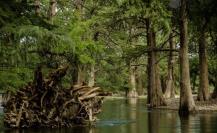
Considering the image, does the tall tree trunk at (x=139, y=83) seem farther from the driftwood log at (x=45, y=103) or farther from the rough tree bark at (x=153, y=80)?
the driftwood log at (x=45, y=103)

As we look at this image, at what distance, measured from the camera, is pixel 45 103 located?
2897cm

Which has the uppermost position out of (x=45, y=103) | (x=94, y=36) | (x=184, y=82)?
(x=94, y=36)

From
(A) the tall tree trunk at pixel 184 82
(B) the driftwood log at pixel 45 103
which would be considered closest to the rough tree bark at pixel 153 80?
(A) the tall tree trunk at pixel 184 82

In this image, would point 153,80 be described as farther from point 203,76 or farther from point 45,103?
point 45,103

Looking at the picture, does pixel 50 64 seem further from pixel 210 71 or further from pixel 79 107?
pixel 210 71

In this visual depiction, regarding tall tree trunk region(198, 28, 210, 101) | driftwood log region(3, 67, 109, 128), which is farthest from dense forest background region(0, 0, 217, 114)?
driftwood log region(3, 67, 109, 128)

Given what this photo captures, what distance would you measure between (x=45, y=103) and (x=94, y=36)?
72.0 feet

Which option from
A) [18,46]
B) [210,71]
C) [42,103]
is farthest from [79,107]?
[210,71]

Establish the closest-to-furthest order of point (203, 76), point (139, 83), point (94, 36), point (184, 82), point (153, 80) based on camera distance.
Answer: point (184, 82) → point (203, 76) → point (153, 80) → point (94, 36) → point (139, 83)

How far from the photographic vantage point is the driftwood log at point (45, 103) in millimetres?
28469

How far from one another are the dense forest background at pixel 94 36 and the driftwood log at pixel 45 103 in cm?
86

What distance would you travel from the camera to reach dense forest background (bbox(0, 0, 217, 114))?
14805 mm

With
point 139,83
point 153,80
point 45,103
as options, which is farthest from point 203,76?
point 139,83

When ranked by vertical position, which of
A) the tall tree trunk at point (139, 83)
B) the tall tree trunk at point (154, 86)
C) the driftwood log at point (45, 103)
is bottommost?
the driftwood log at point (45, 103)
